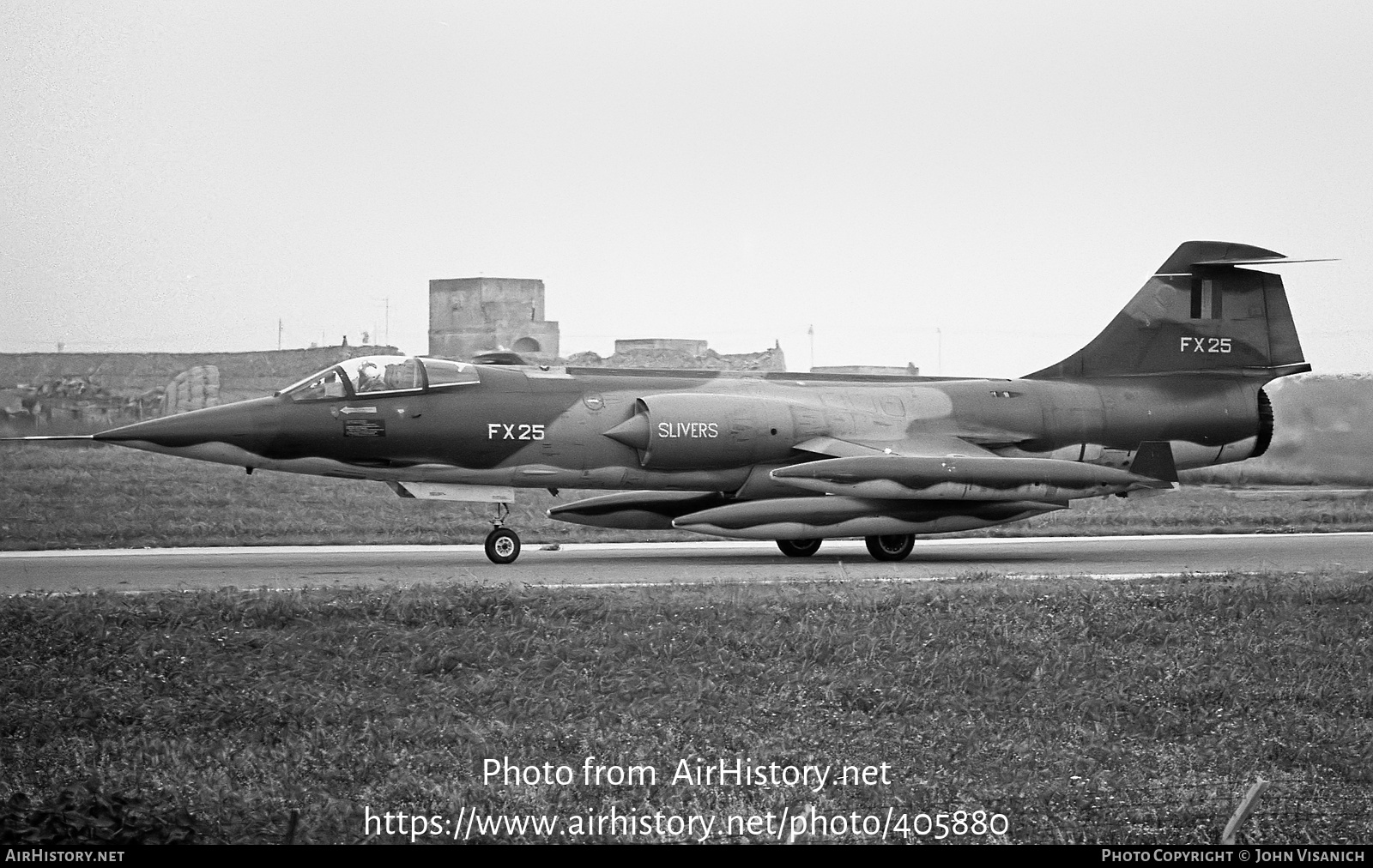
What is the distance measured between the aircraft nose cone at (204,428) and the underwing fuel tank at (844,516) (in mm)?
4871

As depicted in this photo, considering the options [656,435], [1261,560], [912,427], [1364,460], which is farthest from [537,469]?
[1364,460]

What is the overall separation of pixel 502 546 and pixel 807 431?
159 inches

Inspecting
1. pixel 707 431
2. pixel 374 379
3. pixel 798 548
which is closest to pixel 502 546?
pixel 374 379

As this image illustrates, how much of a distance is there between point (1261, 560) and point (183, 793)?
13164mm

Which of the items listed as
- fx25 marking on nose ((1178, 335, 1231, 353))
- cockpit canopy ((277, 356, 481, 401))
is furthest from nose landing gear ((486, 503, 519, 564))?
fx25 marking on nose ((1178, 335, 1231, 353))

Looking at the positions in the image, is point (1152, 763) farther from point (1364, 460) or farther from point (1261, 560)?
point (1364, 460)

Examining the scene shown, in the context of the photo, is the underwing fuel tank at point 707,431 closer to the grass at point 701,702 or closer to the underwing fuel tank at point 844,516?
the underwing fuel tank at point 844,516

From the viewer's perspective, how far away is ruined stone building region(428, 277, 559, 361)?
46.4m

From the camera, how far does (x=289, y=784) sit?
7.00m

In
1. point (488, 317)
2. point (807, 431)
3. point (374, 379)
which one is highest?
point (488, 317)

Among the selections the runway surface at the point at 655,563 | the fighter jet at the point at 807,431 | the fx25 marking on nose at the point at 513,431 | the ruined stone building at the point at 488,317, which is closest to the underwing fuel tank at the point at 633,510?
the fighter jet at the point at 807,431

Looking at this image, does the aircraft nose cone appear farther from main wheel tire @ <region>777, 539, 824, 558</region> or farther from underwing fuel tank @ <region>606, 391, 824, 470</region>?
main wheel tire @ <region>777, 539, 824, 558</region>

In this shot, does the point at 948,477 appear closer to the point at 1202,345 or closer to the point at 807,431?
the point at 807,431

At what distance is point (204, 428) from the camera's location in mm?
15305
